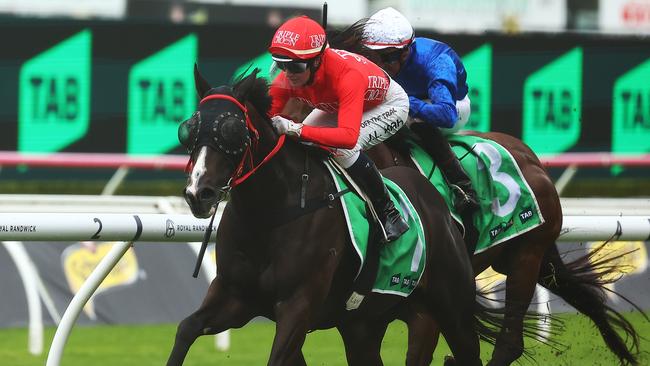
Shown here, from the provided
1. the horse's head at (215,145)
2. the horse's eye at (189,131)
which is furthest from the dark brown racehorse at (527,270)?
the horse's eye at (189,131)

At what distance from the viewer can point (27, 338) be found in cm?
682

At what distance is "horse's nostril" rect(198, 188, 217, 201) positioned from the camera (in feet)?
11.5

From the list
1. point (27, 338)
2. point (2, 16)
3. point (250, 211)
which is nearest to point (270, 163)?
point (250, 211)

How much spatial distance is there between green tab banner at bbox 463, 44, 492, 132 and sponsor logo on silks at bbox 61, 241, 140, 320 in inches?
117

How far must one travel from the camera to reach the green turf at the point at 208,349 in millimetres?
6215

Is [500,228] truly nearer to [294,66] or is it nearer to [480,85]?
[294,66]

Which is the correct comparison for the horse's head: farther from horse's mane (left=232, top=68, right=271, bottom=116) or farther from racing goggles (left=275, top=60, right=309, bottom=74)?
racing goggles (left=275, top=60, right=309, bottom=74)

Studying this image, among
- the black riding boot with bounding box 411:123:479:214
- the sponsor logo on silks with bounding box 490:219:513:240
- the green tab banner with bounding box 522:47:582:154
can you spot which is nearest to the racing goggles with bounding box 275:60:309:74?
the black riding boot with bounding box 411:123:479:214

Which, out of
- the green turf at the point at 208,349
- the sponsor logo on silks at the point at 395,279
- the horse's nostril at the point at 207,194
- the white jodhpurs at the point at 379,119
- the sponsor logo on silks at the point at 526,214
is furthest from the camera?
the green turf at the point at 208,349

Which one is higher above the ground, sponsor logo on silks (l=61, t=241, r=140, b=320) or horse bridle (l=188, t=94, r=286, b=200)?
horse bridle (l=188, t=94, r=286, b=200)

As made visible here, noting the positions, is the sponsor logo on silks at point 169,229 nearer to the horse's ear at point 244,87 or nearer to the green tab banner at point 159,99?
the horse's ear at point 244,87

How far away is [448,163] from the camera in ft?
16.4

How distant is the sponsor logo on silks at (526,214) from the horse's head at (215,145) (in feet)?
5.90

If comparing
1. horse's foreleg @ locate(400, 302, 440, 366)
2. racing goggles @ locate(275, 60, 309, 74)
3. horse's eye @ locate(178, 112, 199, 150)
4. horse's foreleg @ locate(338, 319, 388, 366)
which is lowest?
horse's foreleg @ locate(400, 302, 440, 366)
